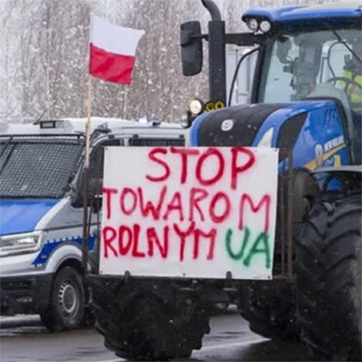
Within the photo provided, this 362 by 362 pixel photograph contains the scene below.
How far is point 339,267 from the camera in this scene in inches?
408

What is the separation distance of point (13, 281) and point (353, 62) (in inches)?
178

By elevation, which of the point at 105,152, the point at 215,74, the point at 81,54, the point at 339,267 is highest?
the point at 81,54

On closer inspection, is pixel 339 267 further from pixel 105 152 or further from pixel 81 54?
pixel 81 54

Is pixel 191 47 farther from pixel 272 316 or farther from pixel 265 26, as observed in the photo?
pixel 272 316

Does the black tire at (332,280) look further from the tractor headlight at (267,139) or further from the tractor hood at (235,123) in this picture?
the tractor hood at (235,123)

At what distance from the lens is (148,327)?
11445mm

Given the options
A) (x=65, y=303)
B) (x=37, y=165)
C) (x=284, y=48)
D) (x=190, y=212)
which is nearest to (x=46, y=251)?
(x=65, y=303)

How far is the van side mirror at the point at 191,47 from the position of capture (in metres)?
12.5

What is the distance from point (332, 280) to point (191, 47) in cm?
310

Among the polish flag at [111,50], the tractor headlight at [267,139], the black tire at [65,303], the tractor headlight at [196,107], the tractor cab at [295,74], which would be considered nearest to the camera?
the tractor headlight at [267,139]

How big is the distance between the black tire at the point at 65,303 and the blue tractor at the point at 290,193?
2738 mm

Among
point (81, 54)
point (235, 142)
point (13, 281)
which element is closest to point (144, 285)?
point (235, 142)

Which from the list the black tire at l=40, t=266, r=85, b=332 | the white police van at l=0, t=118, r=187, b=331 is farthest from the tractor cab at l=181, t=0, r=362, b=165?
the black tire at l=40, t=266, r=85, b=332

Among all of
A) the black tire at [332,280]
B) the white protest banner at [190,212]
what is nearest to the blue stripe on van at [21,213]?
the white protest banner at [190,212]
